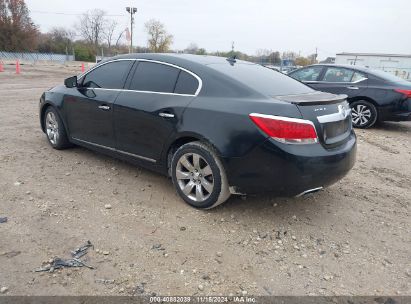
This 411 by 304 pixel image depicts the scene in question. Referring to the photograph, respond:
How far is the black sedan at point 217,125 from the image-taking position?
3.27m

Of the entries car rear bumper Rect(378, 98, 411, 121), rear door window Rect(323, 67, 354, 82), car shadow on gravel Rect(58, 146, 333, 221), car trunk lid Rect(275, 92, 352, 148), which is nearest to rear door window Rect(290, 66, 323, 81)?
rear door window Rect(323, 67, 354, 82)

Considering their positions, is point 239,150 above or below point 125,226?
above

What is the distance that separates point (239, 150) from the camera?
3.37 m

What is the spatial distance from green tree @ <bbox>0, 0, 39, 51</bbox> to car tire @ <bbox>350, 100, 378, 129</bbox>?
64285 millimetres

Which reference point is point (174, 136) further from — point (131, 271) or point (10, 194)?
point (10, 194)

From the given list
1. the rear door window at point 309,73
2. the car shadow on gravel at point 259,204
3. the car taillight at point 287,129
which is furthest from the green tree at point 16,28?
the car taillight at point 287,129

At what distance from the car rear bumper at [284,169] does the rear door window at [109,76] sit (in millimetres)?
1974

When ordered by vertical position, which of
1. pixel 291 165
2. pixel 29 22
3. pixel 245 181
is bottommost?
pixel 245 181

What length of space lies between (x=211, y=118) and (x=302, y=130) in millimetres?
866

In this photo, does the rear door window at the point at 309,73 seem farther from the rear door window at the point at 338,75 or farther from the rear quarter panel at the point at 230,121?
the rear quarter panel at the point at 230,121

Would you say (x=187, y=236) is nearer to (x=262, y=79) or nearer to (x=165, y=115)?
(x=165, y=115)

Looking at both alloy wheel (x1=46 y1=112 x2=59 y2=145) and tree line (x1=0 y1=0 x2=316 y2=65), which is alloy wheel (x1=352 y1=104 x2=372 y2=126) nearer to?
alloy wheel (x1=46 y1=112 x2=59 y2=145)

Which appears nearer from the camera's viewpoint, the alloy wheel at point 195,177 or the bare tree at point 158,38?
the alloy wheel at point 195,177

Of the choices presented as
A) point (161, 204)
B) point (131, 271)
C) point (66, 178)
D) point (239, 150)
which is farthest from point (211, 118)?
point (66, 178)
